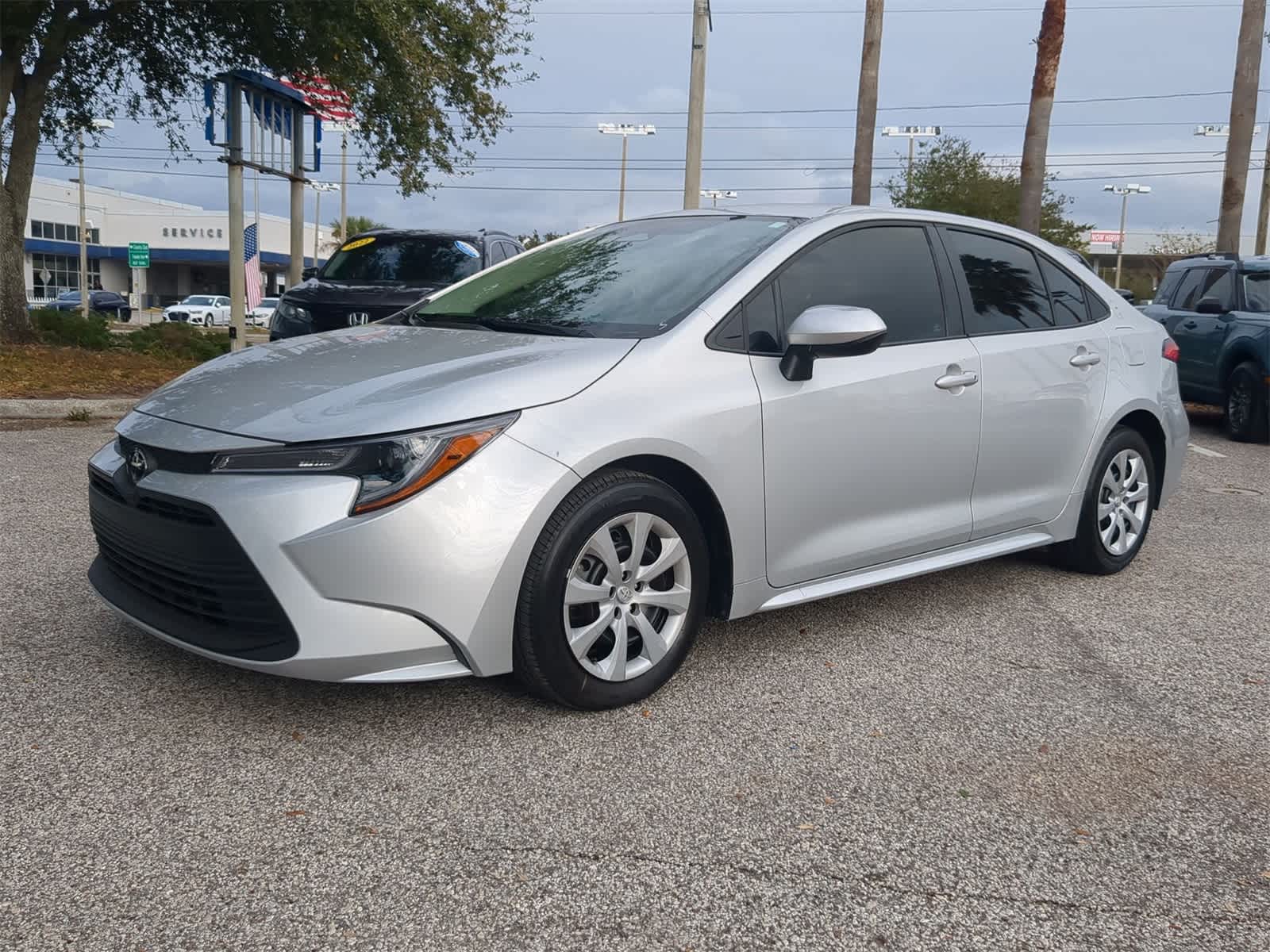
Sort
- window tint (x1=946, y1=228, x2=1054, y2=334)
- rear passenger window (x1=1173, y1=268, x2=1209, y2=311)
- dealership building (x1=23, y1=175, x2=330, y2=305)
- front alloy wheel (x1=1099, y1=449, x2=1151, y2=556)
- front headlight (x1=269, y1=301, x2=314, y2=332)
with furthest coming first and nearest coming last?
1. dealership building (x1=23, y1=175, x2=330, y2=305)
2. rear passenger window (x1=1173, y1=268, x2=1209, y2=311)
3. front headlight (x1=269, y1=301, x2=314, y2=332)
4. front alloy wheel (x1=1099, y1=449, x2=1151, y2=556)
5. window tint (x1=946, y1=228, x2=1054, y2=334)

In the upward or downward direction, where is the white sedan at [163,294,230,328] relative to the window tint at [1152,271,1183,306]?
downward

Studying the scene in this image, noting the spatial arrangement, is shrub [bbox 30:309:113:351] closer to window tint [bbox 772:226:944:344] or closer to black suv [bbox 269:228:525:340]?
black suv [bbox 269:228:525:340]


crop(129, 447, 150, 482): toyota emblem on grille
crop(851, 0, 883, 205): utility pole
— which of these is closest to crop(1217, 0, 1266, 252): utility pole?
crop(851, 0, 883, 205): utility pole

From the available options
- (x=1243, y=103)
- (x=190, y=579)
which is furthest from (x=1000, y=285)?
(x=1243, y=103)

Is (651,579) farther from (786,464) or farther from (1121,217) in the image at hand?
(1121,217)

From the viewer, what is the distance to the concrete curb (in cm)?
962

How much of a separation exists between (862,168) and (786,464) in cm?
1832

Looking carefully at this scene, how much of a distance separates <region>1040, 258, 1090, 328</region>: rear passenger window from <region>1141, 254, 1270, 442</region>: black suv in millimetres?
6039

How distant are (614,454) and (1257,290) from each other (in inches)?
391

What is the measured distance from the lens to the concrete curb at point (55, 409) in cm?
962

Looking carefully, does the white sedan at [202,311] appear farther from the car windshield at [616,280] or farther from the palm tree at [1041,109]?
the car windshield at [616,280]

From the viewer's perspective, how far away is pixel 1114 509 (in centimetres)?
530

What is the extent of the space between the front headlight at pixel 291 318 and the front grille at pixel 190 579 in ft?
23.9

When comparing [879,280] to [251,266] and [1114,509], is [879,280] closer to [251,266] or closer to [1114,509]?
[1114,509]
